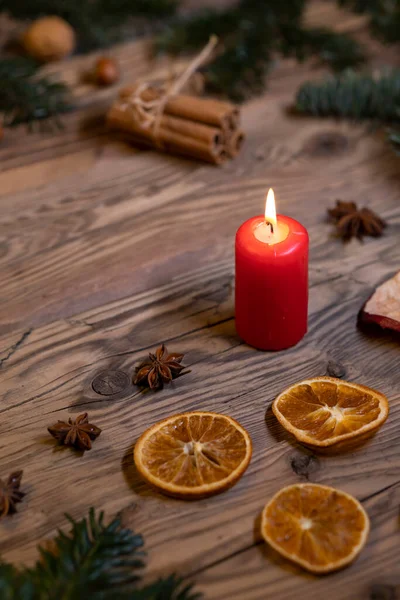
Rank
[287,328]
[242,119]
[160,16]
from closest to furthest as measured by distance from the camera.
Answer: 1. [287,328]
2. [242,119]
3. [160,16]

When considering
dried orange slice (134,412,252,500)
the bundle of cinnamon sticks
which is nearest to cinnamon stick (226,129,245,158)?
the bundle of cinnamon sticks

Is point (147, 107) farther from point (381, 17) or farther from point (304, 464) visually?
point (304, 464)

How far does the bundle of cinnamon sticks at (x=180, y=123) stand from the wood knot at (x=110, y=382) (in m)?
0.58

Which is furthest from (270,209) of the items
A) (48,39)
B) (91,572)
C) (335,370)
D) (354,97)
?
(48,39)

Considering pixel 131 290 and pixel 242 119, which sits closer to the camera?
pixel 131 290

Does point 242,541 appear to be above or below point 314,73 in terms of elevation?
below

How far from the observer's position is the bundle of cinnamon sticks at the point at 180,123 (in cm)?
145

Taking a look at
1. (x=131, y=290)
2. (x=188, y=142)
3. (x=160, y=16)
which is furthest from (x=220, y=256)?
(x=160, y=16)

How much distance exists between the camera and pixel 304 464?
37.1 inches

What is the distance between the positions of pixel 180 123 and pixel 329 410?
0.76 metres

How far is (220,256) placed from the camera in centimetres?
130

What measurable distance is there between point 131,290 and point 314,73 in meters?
0.87

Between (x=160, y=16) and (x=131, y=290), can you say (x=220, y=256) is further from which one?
(x=160, y=16)

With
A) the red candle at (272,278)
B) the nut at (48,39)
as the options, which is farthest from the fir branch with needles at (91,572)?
the nut at (48,39)
